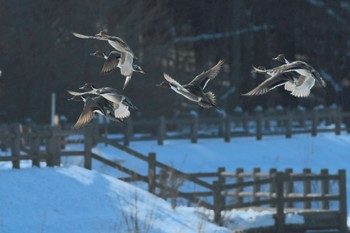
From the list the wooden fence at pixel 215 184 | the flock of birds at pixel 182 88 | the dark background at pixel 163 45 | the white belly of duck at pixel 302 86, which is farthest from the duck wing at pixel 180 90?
the dark background at pixel 163 45

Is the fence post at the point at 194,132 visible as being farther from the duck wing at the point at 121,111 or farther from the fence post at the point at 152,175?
the duck wing at the point at 121,111

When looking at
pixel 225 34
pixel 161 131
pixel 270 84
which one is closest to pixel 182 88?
pixel 270 84

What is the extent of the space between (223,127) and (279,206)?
15705mm

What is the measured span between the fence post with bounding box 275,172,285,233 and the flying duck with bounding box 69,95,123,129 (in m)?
13.1

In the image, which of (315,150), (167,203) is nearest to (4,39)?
(315,150)

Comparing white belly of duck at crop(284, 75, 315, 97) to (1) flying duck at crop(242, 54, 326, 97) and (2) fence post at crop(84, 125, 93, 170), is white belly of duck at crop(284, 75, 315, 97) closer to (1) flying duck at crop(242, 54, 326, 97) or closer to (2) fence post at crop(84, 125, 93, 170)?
(1) flying duck at crop(242, 54, 326, 97)

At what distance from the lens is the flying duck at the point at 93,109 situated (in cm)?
710

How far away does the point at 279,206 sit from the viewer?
67.2 feet

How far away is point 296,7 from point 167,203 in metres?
23.7

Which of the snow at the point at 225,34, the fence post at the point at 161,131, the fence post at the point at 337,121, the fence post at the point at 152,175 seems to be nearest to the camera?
the fence post at the point at 152,175

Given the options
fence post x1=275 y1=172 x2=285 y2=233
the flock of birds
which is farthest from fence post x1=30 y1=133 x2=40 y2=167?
the flock of birds

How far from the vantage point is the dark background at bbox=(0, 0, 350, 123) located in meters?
33.2

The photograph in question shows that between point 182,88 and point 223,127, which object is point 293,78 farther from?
point 223,127

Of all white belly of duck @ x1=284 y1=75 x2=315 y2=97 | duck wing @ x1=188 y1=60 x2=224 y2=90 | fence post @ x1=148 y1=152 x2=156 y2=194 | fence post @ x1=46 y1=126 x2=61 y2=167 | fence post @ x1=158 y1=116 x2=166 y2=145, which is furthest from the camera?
fence post @ x1=158 y1=116 x2=166 y2=145
